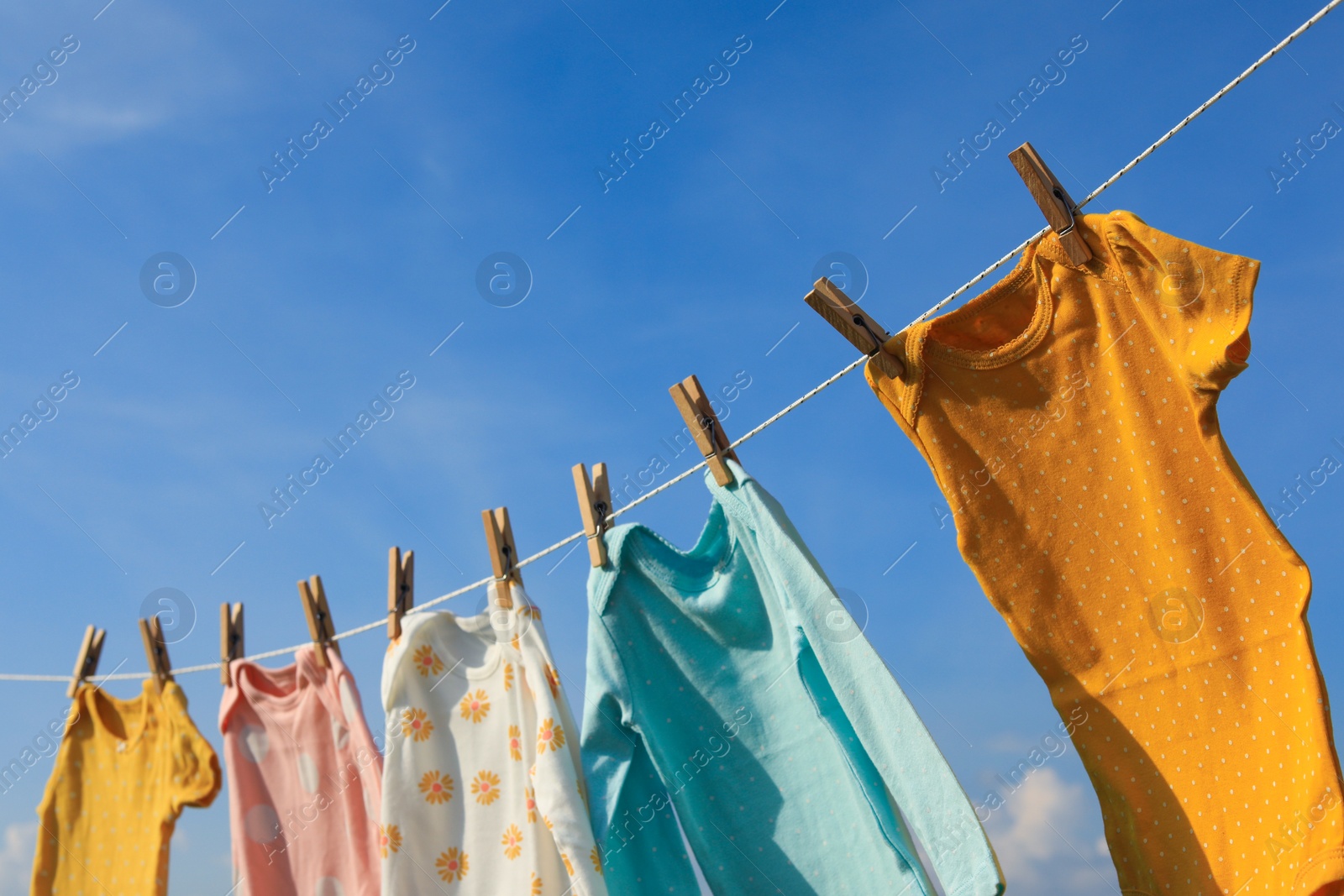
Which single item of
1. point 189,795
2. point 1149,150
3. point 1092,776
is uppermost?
point 189,795

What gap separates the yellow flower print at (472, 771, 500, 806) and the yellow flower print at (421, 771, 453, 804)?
7 cm

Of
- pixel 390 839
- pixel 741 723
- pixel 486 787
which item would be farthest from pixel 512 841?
pixel 741 723

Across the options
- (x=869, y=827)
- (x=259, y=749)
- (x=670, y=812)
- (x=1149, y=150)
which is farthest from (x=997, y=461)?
(x=259, y=749)

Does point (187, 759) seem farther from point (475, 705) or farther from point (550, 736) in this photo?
point (550, 736)

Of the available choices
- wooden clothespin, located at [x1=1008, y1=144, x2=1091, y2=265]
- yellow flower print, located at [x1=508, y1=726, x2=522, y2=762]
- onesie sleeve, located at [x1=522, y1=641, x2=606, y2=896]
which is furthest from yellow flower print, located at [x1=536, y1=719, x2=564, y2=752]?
wooden clothespin, located at [x1=1008, y1=144, x2=1091, y2=265]

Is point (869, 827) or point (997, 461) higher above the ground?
Result: point (997, 461)

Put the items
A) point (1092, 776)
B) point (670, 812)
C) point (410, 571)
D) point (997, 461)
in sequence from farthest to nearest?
point (410, 571)
point (670, 812)
point (997, 461)
point (1092, 776)

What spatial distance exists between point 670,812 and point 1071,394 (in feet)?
3.92

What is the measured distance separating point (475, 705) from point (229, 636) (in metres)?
0.96

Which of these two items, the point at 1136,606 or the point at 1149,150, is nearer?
the point at 1149,150

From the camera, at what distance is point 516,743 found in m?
2.28

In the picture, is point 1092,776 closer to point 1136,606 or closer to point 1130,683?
point 1130,683

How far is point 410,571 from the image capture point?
259cm

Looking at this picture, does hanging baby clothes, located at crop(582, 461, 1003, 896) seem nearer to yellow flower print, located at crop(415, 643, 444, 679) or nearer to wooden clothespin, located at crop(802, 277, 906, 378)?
wooden clothespin, located at crop(802, 277, 906, 378)
